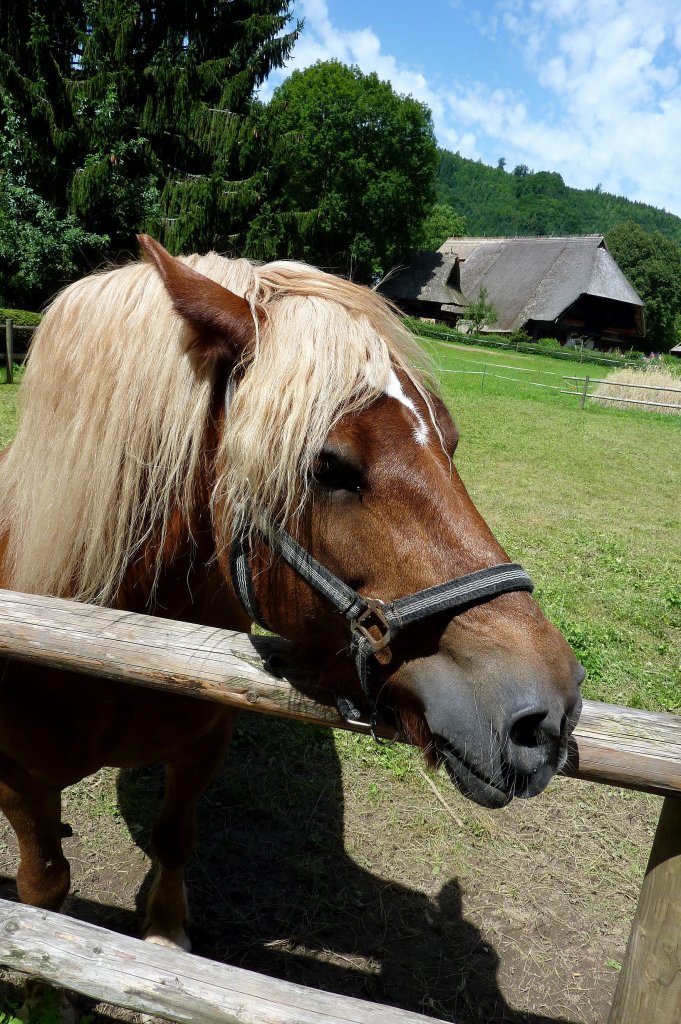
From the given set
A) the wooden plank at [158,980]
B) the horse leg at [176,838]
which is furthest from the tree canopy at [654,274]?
the wooden plank at [158,980]

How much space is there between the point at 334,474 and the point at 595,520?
735cm

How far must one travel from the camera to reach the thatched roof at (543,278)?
149ft

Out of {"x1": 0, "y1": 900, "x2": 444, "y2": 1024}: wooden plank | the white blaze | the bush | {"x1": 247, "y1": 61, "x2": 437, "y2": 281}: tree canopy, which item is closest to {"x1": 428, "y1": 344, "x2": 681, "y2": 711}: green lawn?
the white blaze

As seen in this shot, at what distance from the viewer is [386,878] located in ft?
9.36

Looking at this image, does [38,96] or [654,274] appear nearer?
[38,96]

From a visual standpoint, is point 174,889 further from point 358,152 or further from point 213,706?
point 358,152

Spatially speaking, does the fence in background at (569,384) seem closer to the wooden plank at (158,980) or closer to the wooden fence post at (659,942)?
the wooden fence post at (659,942)

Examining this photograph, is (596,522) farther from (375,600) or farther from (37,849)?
(375,600)

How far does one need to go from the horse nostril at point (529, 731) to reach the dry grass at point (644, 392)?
18.6 metres

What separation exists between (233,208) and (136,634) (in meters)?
20.3

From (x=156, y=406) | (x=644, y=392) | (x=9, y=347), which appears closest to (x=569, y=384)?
(x=644, y=392)

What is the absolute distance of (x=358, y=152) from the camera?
43.9 m

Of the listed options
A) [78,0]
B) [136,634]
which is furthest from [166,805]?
[78,0]

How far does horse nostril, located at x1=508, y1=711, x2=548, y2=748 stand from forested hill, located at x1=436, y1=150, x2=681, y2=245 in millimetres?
124718
